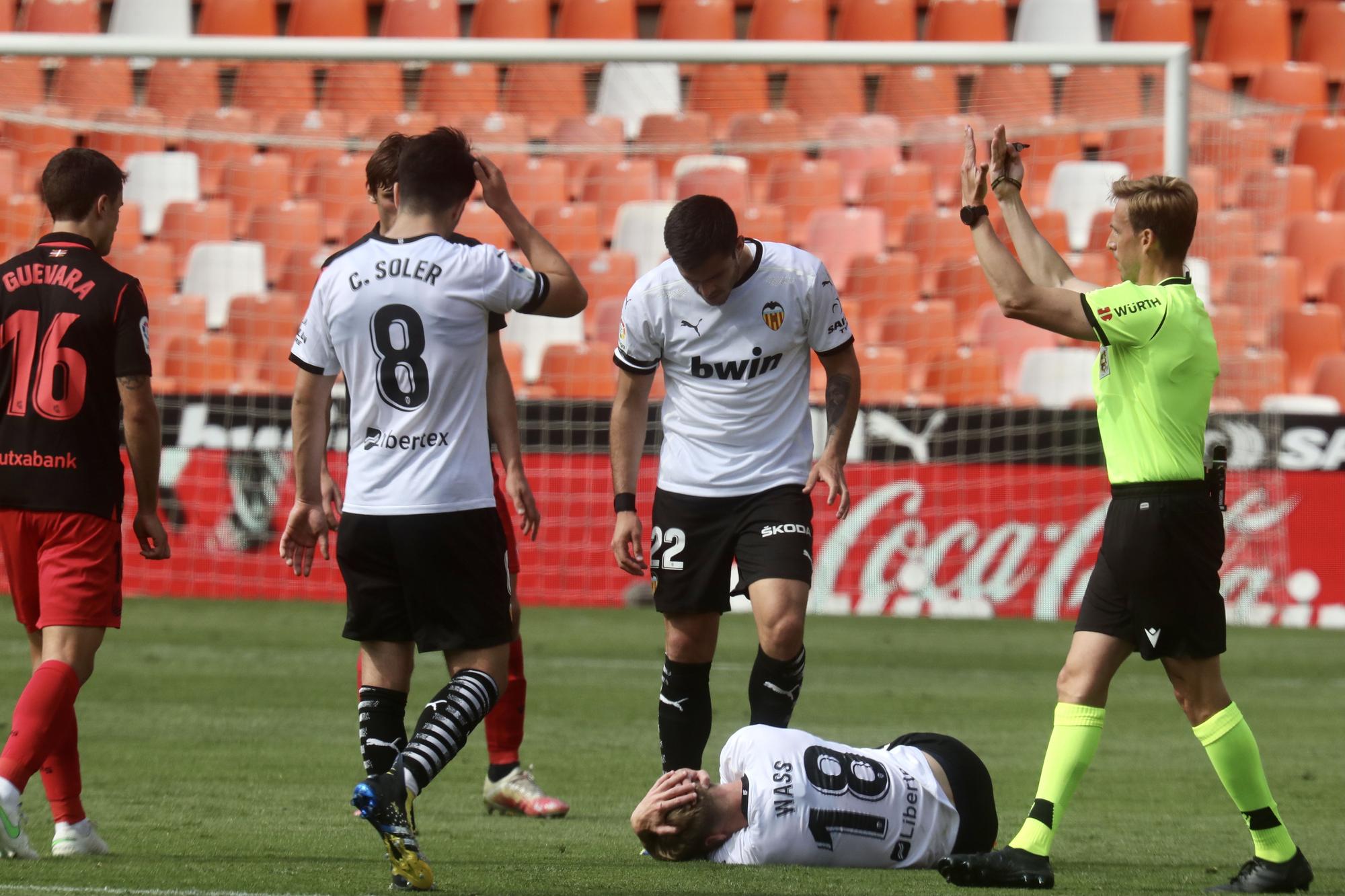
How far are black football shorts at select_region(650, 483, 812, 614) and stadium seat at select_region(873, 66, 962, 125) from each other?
9877 millimetres

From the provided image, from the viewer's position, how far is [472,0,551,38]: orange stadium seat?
53.5 feet

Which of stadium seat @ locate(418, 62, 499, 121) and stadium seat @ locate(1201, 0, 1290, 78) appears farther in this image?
stadium seat @ locate(1201, 0, 1290, 78)

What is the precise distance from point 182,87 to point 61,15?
2231 mm

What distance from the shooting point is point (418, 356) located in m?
4.21

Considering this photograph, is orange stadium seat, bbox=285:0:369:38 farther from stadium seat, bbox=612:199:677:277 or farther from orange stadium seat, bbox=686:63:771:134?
stadium seat, bbox=612:199:677:277

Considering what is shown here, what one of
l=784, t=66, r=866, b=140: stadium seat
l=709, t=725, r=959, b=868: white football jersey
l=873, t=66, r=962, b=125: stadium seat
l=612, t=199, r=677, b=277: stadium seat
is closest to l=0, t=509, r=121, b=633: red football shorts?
l=709, t=725, r=959, b=868: white football jersey

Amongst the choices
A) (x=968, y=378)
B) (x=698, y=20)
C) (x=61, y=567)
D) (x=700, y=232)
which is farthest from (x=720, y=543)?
(x=698, y=20)

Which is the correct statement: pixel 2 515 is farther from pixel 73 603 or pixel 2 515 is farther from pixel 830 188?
pixel 830 188

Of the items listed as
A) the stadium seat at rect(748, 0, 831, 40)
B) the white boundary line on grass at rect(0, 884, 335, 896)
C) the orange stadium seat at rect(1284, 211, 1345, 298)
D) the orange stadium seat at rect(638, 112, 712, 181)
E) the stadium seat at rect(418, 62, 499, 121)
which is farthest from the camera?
the stadium seat at rect(748, 0, 831, 40)

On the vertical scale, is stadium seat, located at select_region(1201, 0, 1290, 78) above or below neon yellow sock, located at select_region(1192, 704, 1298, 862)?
above

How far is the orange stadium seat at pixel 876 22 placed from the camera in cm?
1627

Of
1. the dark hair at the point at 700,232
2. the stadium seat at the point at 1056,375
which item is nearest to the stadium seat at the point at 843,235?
the stadium seat at the point at 1056,375

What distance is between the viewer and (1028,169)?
14125 millimetres

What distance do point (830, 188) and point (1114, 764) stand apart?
8.13 meters
